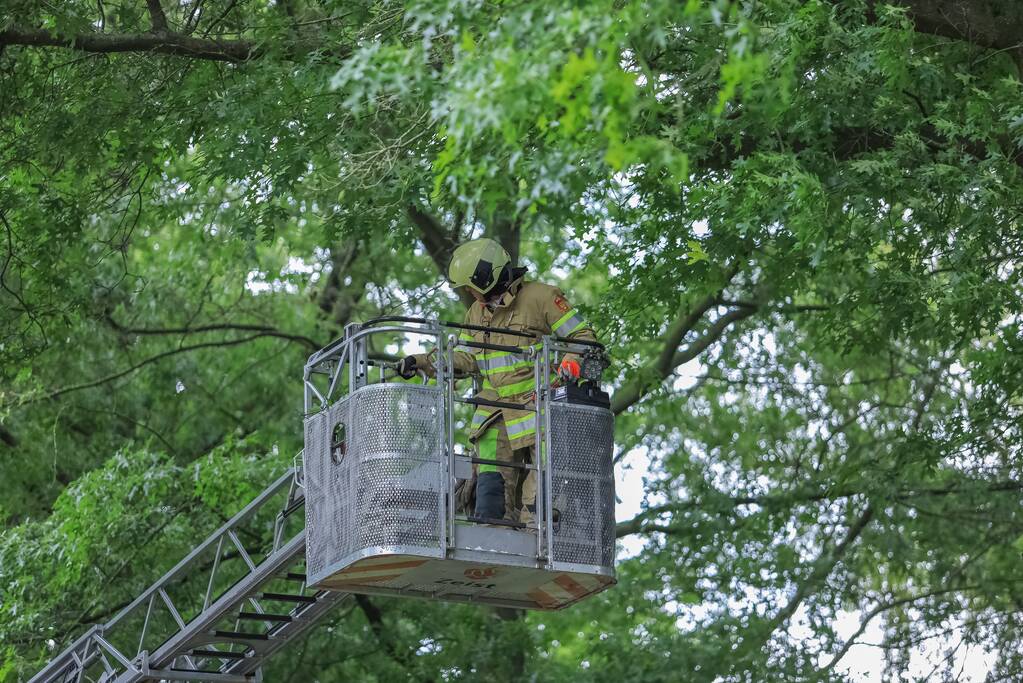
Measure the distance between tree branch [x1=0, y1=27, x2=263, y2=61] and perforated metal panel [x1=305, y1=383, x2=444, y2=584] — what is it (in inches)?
170

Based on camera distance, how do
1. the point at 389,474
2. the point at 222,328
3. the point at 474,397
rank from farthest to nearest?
the point at 222,328 < the point at 474,397 < the point at 389,474

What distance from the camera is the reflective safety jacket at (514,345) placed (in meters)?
10.4

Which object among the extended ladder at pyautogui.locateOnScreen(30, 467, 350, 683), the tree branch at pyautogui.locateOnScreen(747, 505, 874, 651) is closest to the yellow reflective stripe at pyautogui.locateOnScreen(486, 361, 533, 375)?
the extended ladder at pyautogui.locateOnScreen(30, 467, 350, 683)

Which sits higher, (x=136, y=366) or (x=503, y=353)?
(x=136, y=366)

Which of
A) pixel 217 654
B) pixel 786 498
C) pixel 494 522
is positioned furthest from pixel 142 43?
pixel 786 498

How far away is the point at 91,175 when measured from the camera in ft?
50.4

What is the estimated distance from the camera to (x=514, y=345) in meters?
10.6

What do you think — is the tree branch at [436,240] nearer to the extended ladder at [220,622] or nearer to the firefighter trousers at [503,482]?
the extended ladder at [220,622]

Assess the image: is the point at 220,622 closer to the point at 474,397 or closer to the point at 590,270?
the point at 474,397

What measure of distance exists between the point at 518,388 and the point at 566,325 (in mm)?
488

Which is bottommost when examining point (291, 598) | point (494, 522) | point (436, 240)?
point (494, 522)

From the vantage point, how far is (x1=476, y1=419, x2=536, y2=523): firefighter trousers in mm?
10172

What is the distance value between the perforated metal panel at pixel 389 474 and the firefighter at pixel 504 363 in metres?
0.45

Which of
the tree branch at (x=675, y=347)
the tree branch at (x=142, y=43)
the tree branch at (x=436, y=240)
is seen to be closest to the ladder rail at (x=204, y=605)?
the tree branch at (x=142, y=43)
